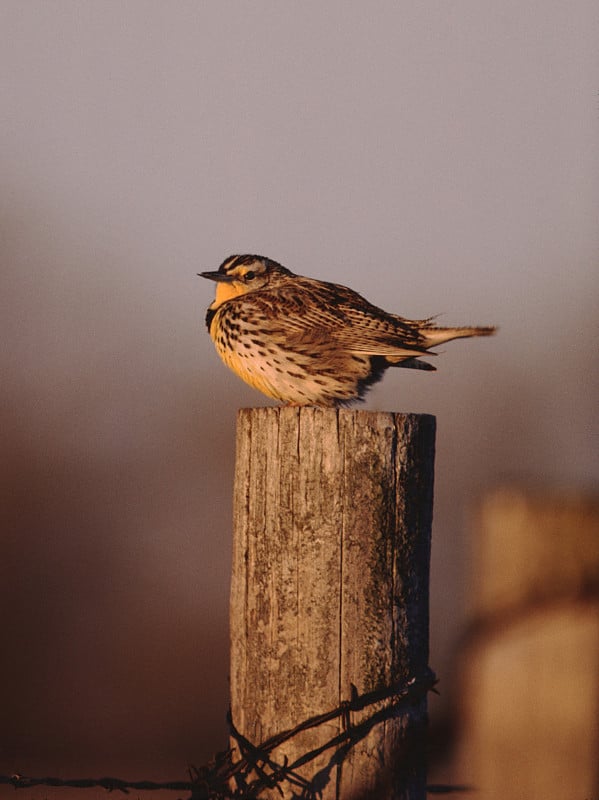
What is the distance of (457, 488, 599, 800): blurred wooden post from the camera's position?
493 cm

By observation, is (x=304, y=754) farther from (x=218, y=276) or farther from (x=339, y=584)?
(x=218, y=276)

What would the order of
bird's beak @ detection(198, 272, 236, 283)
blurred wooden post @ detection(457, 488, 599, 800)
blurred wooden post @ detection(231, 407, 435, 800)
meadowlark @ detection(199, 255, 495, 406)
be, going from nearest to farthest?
blurred wooden post @ detection(231, 407, 435, 800)
blurred wooden post @ detection(457, 488, 599, 800)
meadowlark @ detection(199, 255, 495, 406)
bird's beak @ detection(198, 272, 236, 283)

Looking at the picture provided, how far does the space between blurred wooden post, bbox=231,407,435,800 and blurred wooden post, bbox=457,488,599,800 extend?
1245mm

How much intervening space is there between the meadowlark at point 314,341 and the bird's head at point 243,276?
1.71 ft

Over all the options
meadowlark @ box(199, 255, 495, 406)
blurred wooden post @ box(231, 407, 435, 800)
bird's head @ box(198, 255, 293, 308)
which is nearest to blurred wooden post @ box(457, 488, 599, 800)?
blurred wooden post @ box(231, 407, 435, 800)

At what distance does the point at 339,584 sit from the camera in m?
3.69

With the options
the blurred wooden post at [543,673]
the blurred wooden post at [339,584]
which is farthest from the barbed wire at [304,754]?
the blurred wooden post at [543,673]

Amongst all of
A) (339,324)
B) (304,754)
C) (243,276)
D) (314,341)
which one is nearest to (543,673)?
(304,754)

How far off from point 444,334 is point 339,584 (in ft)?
11.0

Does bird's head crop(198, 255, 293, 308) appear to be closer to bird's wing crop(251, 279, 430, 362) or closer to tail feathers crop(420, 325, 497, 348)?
bird's wing crop(251, 279, 430, 362)

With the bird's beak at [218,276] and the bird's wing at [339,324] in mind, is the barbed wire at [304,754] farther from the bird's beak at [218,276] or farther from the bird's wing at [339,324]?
the bird's beak at [218,276]

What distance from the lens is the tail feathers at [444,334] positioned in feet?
21.9

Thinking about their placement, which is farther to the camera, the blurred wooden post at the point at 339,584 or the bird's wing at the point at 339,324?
the bird's wing at the point at 339,324

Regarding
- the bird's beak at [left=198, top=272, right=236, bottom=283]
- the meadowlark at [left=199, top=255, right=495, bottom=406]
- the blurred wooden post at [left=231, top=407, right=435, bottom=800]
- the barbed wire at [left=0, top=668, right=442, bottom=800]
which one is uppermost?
the bird's beak at [left=198, top=272, right=236, bottom=283]
